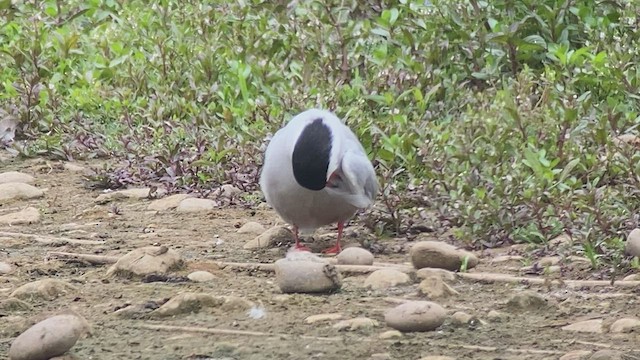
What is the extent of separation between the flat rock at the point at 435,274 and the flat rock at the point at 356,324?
2.24ft

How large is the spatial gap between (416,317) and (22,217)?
106 inches

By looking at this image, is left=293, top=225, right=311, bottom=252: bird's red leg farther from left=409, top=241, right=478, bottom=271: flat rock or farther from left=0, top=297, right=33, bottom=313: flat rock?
left=0, top=297, right=33, bottom=313: flat rock

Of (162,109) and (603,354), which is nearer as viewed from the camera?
(603,354)

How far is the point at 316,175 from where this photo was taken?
15.3 feet

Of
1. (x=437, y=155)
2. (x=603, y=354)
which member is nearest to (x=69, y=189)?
(x=437, y=155)

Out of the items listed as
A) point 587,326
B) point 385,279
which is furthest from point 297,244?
point 587,326

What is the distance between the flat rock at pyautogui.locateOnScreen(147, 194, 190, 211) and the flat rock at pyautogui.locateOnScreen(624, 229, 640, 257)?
7.54ft

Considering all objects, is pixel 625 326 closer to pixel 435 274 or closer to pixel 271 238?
pixel 435 274

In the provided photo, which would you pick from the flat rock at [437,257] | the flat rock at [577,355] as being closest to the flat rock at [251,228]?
the flat rock at [437,257]

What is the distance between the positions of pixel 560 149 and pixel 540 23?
5.85 feet

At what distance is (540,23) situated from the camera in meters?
7.14

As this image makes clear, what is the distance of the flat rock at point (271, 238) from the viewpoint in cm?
507

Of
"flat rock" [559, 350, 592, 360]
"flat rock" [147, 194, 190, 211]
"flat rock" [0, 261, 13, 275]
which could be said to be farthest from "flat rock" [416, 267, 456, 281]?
"flat rock" [147, 194, 190, 211]

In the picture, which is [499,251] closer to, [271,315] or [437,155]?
[437,155]
